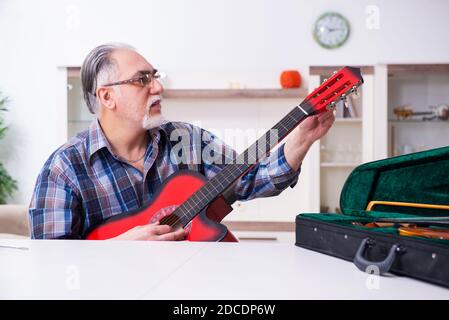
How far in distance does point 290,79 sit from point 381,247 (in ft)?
11.1

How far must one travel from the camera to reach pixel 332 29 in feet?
14.1

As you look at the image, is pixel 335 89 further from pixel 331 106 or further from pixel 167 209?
pixel 167 209

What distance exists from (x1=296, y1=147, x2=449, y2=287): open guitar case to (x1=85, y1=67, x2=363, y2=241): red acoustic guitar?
24 cm

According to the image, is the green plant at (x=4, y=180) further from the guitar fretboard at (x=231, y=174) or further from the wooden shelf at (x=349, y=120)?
the guitar fretboard at (x=231, y=174)

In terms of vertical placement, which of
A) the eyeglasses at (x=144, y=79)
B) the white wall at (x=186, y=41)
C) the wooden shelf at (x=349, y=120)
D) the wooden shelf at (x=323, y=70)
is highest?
the white wall at (x=186, y=41)

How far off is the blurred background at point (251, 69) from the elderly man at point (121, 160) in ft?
6.54

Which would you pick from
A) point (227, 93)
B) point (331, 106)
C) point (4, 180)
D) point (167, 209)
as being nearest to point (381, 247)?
point (331, 106)

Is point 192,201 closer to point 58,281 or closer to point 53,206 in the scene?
point 53,206

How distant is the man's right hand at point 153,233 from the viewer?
1.51 m

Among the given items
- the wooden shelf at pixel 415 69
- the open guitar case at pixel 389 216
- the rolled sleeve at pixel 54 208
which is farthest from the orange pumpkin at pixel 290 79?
the open guitar case at pixel 389 216

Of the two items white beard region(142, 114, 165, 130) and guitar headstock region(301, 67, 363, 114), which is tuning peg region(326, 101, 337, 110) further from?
white beard region(142, 114, 165, 130)

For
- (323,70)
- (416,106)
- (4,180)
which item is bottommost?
(4,180)
